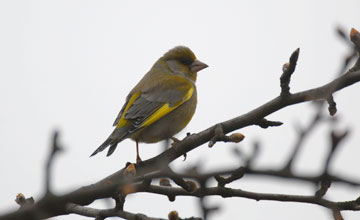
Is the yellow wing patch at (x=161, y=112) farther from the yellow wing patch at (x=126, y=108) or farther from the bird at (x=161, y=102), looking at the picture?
the yellow wing patch at (x=126, y=108)

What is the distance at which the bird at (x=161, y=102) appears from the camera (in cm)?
586

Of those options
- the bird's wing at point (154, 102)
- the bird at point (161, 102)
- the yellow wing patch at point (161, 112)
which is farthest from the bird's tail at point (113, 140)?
the yellow wing patch at point (161, 112)

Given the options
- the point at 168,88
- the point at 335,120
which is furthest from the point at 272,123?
the point at 168,88

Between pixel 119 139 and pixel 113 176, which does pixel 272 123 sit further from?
pixel 119 139

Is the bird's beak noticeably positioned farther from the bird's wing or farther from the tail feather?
the tail feather

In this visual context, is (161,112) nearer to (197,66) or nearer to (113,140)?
(113,140)

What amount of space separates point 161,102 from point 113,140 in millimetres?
1239

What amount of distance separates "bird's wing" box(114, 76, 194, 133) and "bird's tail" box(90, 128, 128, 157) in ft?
0.40

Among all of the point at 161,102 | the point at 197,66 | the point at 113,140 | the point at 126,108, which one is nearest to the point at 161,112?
the point at 161,102

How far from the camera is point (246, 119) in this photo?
3875mm

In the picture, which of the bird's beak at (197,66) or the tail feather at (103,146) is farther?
the bird's beak at (197,66)

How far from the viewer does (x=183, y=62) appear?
7738 mm

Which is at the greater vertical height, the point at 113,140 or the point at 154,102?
the point at 154,102

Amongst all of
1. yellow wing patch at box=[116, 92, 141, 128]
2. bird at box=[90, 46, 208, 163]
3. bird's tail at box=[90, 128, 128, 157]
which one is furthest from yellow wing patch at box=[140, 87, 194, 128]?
bird's tail at box=[90, 128, 128, 157]
